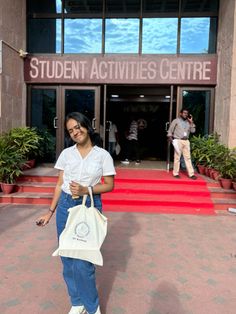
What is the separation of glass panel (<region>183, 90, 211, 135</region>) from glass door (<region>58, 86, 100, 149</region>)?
2.34 metres

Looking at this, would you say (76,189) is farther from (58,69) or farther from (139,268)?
(58,69)

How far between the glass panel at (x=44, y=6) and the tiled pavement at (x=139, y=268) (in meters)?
6.02

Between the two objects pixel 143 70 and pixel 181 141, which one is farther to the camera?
pixel 143 70

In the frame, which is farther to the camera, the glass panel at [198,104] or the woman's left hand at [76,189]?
the glass panel at [198,104]

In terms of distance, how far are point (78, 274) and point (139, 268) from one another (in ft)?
4.39

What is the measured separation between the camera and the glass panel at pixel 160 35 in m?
8.34

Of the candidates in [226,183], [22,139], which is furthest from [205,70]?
[22,139]

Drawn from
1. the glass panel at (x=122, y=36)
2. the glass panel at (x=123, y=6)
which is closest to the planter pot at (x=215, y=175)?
the glass panel at (x=122, y=36)

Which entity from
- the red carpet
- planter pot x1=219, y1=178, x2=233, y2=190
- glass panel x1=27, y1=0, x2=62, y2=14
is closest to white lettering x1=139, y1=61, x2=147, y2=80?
the red carpet

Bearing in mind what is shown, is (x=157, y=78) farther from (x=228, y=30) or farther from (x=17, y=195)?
(x=17, y=195)

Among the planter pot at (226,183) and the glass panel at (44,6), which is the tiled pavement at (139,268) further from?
the glass panel at (44,6)

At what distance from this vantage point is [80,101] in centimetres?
848

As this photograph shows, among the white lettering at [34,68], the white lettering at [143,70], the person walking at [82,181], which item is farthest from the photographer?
the white lettering at [34,68]

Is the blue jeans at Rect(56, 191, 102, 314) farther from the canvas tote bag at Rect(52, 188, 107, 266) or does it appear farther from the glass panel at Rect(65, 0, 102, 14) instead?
the glass panel at Rect(65, 0, 102, 14)
